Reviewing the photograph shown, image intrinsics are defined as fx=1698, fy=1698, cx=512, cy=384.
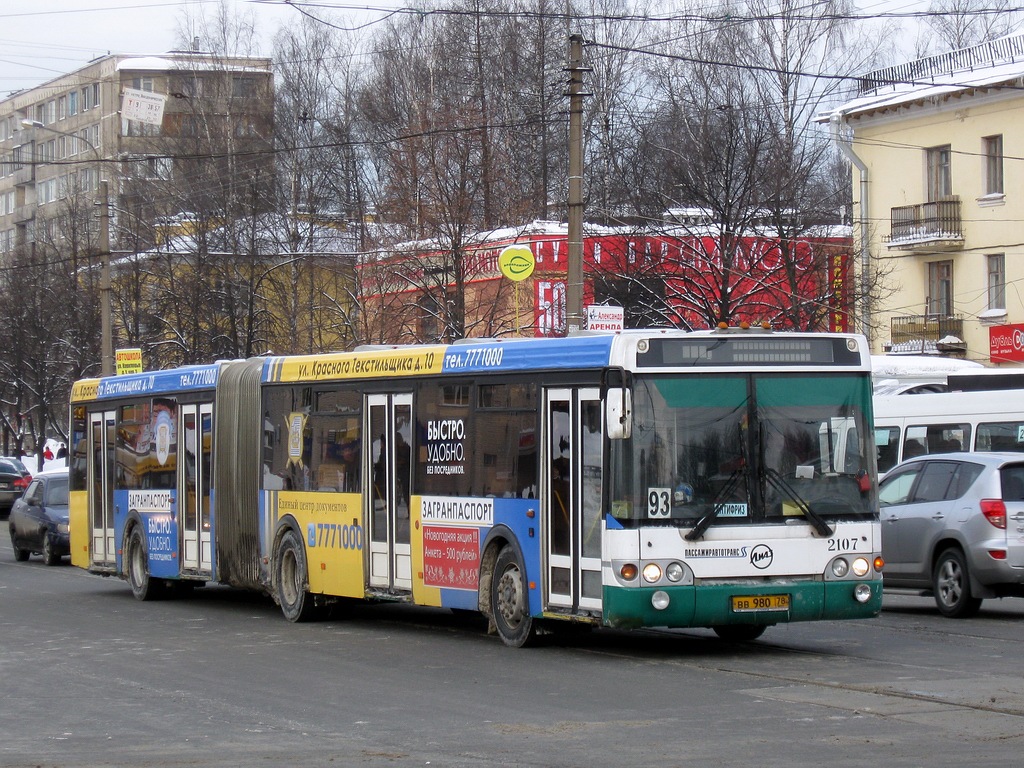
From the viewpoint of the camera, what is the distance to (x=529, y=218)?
38938 mm

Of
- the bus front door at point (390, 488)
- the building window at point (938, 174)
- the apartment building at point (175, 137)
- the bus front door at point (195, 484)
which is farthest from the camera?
the apartment building at point (175, 137)

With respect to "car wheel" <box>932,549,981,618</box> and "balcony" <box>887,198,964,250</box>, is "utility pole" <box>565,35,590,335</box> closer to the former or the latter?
"car wheel" <box>932,549,981,618</box>

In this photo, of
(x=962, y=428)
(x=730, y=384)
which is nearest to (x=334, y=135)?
(x=962, y=428)

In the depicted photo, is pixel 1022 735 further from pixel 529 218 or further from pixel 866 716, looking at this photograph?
pixel 529 218

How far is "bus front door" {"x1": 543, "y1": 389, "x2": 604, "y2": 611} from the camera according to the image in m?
12.8

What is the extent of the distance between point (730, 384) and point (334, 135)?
41.9 meters

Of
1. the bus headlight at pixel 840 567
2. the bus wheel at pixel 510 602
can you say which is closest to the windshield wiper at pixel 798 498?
the bus headlight at pixel 840 567

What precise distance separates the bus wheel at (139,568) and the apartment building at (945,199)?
24.5 m

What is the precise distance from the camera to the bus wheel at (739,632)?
46.4 ft

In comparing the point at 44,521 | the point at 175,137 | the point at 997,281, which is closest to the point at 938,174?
the point at 997,281

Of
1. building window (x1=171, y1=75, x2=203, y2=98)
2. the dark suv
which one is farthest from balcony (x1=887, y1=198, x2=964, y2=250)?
building window (x1=171, y1=75, x2=203, y2=98)

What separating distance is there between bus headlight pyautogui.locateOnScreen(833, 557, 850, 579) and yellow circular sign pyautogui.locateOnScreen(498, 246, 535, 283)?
9.60 m

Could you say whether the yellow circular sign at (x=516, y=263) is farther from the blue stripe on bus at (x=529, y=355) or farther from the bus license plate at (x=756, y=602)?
the bus license plate at (x=756, y=602)

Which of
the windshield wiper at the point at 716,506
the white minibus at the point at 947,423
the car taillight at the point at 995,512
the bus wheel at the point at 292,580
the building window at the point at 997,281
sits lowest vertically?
the bus wheel at the point at 292,580
